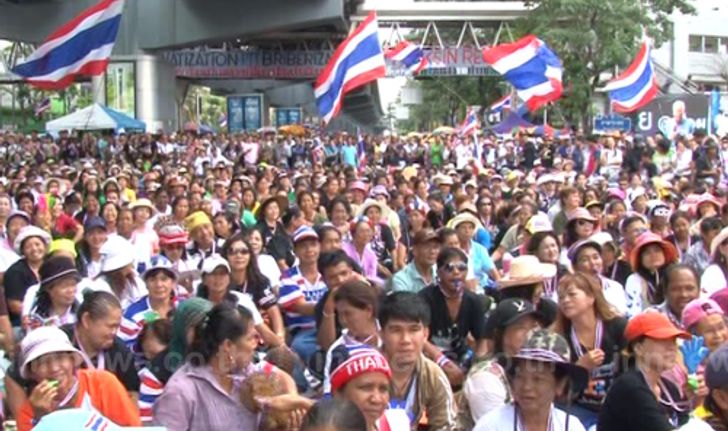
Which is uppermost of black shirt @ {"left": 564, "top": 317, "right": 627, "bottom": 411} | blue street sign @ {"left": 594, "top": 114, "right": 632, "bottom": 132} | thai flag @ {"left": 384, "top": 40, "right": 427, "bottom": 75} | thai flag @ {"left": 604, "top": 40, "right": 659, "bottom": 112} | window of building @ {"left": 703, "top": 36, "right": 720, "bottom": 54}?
window of building @ {"left": 703, "top": 36, "right": 720, "bottom": 54}

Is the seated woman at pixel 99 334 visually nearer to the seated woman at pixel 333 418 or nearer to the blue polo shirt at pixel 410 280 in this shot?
the seated woman at pixel 333 418

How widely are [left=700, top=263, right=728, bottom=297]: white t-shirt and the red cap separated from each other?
8.55 feet

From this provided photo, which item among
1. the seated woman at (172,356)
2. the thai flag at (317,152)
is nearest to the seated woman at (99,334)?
the seated woman at (172,356)

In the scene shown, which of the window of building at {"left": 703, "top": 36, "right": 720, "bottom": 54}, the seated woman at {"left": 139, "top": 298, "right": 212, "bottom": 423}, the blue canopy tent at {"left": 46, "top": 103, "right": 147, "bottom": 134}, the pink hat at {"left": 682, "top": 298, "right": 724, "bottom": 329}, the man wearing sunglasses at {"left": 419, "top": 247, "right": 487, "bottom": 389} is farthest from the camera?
the window of building at {"left": 703, "top": 36, "right": 720, "bottom": 54}

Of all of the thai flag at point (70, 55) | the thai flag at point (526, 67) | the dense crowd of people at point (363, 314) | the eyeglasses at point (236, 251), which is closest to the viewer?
the dense crowd of people at point (363, 314)

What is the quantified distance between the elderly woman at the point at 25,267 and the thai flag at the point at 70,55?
41.5 feet

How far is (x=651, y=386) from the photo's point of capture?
15.8 feet

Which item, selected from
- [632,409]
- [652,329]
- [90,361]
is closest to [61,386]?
[90,361]

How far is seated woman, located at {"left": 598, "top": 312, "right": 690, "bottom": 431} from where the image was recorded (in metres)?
4.59

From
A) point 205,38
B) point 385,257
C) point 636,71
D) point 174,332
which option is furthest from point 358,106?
point 174,332

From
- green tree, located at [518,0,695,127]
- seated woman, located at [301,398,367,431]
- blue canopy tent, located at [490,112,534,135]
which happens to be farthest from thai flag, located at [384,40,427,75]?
seated woman, located at [301,398,367,431]

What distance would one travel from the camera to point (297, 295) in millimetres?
7727

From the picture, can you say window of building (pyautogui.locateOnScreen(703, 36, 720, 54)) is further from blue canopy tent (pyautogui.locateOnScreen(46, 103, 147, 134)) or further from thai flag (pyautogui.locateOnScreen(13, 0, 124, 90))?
thai flag (pyautogui.locateOnScreen(13, 0, 124, 90))

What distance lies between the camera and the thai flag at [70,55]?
20.8 metres
